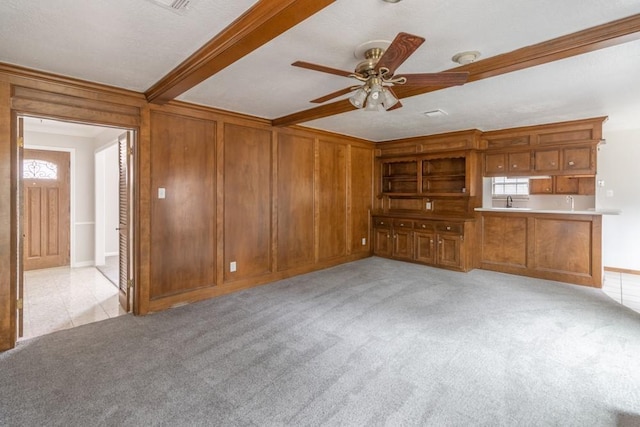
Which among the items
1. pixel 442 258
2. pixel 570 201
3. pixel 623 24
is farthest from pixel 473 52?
pixel 570 201

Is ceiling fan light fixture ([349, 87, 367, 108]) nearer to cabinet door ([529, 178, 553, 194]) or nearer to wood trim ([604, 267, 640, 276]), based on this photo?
cabinet door ([529, 178, 553, 194])

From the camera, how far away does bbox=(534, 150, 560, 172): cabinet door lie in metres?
4.62

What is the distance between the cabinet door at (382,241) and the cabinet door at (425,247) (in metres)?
0.58

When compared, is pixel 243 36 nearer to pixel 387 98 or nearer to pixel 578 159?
pixel 387 98

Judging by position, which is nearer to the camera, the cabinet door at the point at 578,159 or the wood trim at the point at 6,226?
the wood trim at the point at 6,226

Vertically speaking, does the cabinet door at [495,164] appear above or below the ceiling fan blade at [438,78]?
below

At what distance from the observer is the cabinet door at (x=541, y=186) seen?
573 cm

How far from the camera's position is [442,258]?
527cm

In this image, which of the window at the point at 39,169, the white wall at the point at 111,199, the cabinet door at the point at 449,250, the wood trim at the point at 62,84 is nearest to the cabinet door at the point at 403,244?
the cabinet door at the point at 449,250

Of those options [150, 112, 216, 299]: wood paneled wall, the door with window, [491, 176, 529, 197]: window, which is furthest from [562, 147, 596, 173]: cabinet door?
the door with window

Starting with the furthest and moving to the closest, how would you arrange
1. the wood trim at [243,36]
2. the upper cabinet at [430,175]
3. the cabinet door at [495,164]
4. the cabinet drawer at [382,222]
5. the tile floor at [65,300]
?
the cabinet drawer at [382,222], the upper cabinet at [430,175], the cabinet door at [495,164], the tile floor at [65,300], the wood trim at [243,36]

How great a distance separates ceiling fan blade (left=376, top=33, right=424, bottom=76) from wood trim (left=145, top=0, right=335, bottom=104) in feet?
1.40

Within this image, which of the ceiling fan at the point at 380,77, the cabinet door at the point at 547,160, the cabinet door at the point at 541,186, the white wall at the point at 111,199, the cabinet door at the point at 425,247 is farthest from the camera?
the white wall at the point at 111,199

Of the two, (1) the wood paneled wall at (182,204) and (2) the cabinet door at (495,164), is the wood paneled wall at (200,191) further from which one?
(2) the cabinet door at (495,164)
